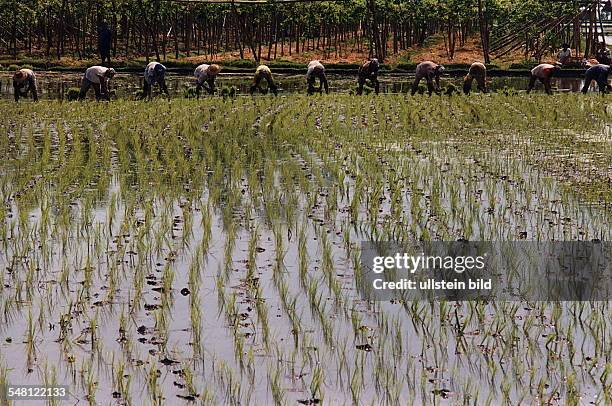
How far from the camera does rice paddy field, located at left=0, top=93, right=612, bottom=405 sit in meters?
3.84

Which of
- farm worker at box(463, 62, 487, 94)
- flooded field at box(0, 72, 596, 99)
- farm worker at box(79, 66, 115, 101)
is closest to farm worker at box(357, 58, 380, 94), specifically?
flooded field at box(0, 72, 596, 99)

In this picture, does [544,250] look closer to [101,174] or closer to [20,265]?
[20,265]

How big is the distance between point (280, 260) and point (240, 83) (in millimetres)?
17412

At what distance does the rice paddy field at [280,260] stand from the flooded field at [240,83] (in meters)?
8.00

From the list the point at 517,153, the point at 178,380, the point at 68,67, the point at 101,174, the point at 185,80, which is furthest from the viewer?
the point at 68,67

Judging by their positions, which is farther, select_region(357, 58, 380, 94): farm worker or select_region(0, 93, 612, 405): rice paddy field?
select_region(357, 58, 380, 94): farm worker

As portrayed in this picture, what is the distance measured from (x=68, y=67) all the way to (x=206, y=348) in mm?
24647

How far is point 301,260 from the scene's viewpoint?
5570mm

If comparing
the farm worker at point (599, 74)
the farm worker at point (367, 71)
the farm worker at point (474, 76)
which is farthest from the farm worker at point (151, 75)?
the farm worker at point (599, 74)

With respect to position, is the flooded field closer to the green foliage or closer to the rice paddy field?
the green foliage

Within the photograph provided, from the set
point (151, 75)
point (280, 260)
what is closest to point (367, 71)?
point (151, 75)

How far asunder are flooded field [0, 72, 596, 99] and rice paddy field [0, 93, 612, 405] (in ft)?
26.2

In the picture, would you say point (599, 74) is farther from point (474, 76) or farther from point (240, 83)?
point (240, 83)

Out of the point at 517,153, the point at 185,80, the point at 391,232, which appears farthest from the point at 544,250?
the point at 185,80
